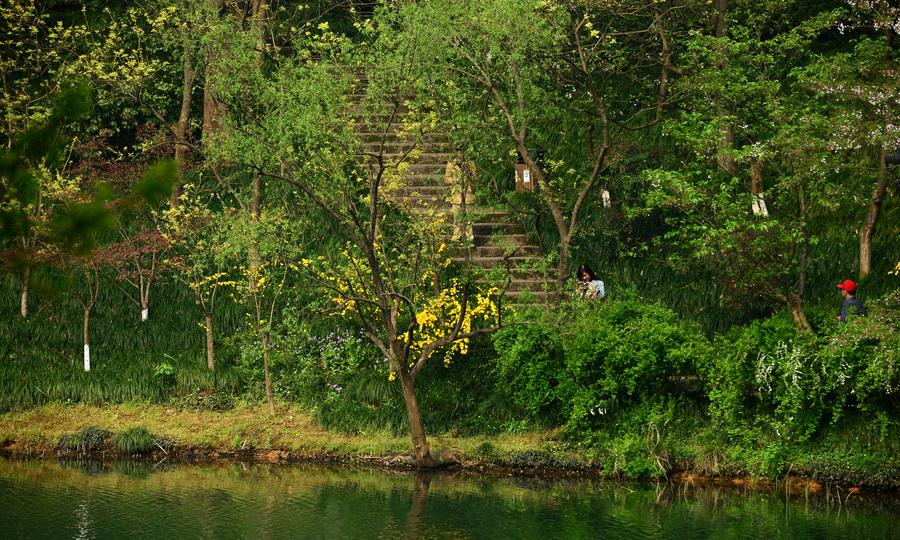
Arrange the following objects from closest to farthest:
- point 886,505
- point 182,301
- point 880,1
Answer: point 886,505
point 880,1
point 182,301

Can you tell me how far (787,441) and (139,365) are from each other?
41.8 feet

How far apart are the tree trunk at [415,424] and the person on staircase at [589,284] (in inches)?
150

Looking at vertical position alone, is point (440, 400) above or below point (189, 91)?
below

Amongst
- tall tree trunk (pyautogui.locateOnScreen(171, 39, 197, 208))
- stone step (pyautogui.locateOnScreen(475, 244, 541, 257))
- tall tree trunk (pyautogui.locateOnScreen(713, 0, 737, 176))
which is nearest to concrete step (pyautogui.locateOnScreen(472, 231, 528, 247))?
stone step (pyautogui.locateOnScreen(475, 244, 541, 257))

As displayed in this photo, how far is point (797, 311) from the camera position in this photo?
22844 mm

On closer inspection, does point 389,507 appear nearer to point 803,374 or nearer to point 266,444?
point 266,444

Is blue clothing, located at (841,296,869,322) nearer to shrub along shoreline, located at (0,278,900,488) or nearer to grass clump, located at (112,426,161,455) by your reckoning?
shrub along shoreline, located at (0,278,900,488)

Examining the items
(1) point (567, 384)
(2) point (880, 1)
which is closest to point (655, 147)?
(2) point (880, 1)

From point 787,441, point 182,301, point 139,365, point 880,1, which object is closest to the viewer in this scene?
point 787,441

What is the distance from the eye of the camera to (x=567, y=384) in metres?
23.3

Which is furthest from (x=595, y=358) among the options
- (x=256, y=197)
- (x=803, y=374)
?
(x=256, y=197)

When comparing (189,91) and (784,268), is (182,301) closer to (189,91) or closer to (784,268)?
(189,91)

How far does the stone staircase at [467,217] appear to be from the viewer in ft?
79.2

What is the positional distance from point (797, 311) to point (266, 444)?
9786 millimetres
